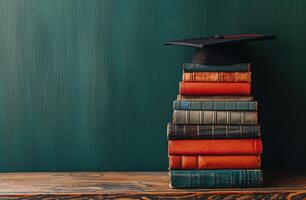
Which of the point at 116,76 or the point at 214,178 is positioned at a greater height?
the point at 116,76

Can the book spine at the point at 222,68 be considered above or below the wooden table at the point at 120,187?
above

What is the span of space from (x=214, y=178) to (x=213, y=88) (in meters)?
0.27

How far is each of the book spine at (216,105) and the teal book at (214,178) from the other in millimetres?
181

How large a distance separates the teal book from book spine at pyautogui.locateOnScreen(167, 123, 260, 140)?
10 centimetres

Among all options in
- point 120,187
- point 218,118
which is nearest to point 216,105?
point 218,118

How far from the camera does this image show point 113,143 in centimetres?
157

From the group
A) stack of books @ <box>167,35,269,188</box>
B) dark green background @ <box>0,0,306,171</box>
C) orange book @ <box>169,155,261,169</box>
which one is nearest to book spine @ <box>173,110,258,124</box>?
stack of books @ <box>167,35,269,188</box>

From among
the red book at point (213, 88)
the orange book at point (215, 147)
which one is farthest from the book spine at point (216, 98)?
the orange book at point (215, 147)

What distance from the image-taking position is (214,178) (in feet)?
4.21

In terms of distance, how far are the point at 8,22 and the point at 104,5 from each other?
1.09 ft

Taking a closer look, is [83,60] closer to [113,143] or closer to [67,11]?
[67,11]

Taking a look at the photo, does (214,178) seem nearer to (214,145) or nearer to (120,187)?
(214,145)

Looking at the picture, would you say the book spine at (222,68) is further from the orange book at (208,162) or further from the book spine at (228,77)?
the orange book at (208,162)

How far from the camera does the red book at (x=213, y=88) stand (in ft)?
4.43
